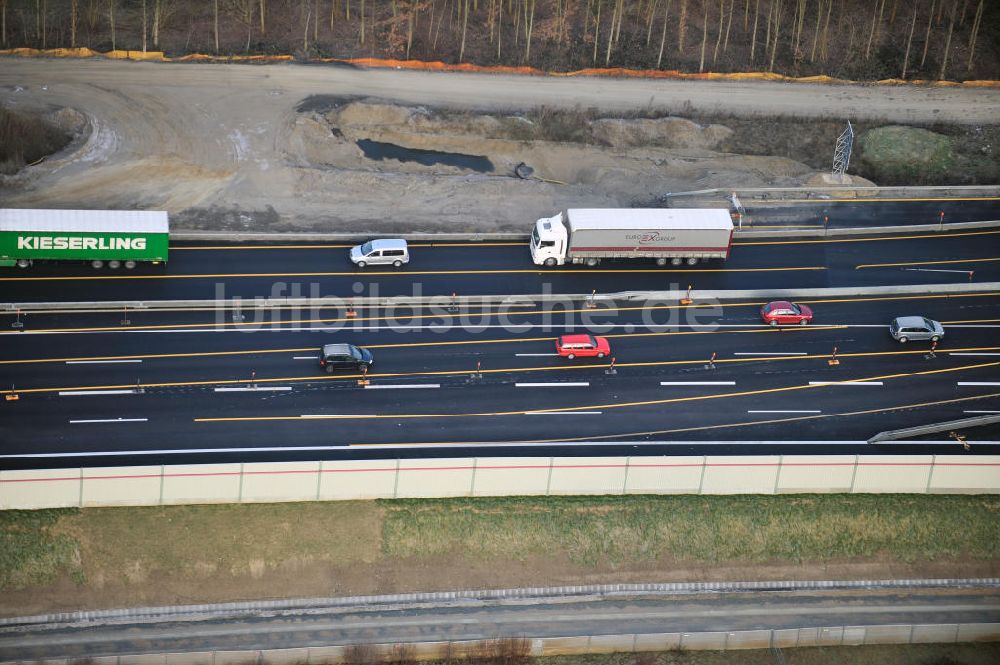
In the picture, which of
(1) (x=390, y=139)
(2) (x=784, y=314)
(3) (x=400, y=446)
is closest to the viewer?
(3) (x=400, y=446)

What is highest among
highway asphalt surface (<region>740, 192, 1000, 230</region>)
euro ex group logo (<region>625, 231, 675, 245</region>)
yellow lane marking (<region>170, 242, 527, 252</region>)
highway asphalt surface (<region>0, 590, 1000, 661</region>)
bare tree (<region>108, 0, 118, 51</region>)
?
bare tree (<region>108, 0, 118, 51</region>)

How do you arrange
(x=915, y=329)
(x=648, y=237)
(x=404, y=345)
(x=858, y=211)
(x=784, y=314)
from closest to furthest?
1. (x=404, y=345)
2. (x=915, y=329)
3. (x=784, y=314)
4. (x=648, y=237)
5. (x=858, y=211)

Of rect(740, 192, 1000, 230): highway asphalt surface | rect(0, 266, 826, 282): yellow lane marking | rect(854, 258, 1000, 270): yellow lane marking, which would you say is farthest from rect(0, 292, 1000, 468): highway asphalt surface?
rect(740, 192, 1000, 230): highway asphalt surface

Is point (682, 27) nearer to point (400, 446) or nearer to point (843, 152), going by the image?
point (843, 152)

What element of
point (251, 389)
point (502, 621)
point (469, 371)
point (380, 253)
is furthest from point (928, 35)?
point (502, 621)

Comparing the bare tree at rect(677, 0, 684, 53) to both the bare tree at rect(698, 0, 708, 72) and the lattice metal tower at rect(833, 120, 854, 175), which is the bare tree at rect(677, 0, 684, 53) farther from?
the lattice metal tower at rect(833, 120, 854, 175)

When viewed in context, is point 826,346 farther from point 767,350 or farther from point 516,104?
→ point 516,104

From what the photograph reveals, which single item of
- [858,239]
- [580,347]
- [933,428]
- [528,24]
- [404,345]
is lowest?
[933,428]
